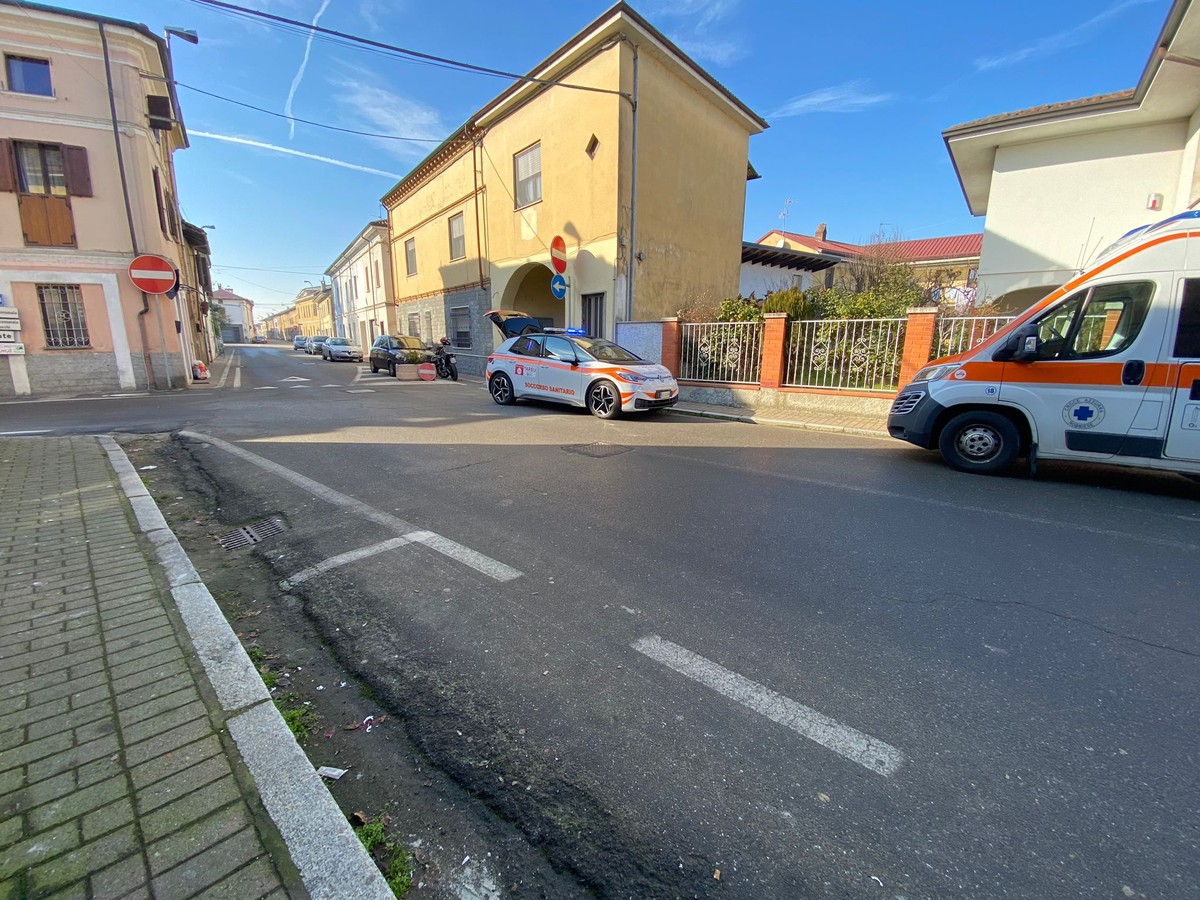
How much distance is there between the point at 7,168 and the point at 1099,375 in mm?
22854

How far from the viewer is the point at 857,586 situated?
332 cm

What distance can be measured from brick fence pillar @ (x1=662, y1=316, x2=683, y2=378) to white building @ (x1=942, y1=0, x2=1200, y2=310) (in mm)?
8032

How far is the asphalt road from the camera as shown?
1.66 meters

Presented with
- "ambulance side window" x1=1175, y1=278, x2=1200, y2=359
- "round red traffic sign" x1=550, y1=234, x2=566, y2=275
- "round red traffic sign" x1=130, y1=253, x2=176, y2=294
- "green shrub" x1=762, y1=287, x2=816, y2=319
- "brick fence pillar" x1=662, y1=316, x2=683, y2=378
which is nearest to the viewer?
"ambulance side window" x1=1175, y1=278, x2=1200, y2=359

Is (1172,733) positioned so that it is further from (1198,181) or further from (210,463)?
(1198,181)

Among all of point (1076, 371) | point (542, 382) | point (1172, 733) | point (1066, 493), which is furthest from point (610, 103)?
point (1172, 733)

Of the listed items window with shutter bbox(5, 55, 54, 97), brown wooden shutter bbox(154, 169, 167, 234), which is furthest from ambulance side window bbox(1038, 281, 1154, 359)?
window with shutter bbox(5, 55, 54, 97)

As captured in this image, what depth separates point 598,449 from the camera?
284 inches

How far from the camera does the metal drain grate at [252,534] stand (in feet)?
13.2

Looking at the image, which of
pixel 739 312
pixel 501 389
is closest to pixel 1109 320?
pixel 739 312

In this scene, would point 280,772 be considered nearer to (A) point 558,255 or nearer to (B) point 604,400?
(B) point 604,400

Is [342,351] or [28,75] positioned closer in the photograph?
[28,75]

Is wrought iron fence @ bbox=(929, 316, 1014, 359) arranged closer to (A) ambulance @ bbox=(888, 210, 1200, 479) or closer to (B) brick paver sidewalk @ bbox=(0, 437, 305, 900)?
(A) ambulance @ bbox=(888, 210, 1200, 479)

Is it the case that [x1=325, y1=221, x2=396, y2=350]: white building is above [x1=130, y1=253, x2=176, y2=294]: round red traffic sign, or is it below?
above
